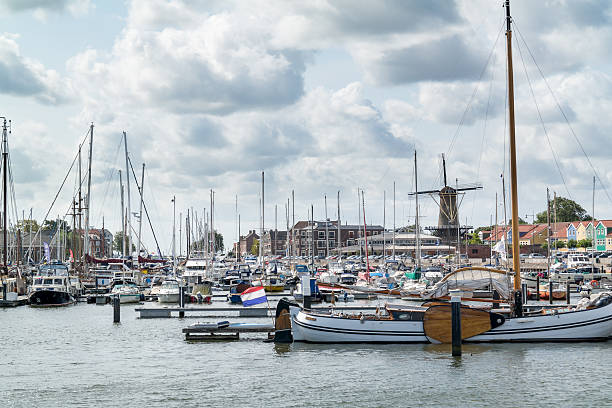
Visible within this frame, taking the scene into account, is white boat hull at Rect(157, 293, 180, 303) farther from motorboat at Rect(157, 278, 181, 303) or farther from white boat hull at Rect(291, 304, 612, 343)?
white boat hull at Rect(291, 304, 612, 343)

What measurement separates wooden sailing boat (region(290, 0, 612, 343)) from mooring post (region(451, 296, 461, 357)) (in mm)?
3663

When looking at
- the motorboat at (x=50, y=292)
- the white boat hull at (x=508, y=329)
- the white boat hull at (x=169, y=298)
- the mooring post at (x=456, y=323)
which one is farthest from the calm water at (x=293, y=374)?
the white boat hull at (x=169, y=298)

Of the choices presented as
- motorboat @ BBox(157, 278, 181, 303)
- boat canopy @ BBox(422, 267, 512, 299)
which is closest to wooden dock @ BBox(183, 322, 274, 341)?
boat canopy @ BBox(422, 267, 512, 299)

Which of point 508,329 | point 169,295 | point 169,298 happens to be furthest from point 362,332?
point 169,295

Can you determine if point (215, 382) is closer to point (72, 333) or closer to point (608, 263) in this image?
point (72, 333)

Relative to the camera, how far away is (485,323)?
42375 mm

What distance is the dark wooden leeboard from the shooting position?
4231 cm

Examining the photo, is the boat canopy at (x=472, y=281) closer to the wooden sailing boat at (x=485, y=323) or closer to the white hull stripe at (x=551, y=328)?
the wooden sailing boat at (x=485, y=323)

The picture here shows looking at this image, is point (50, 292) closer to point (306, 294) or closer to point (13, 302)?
point (13, 302)

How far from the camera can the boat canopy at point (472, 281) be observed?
51.7m

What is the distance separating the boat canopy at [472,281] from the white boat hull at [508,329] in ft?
26.4

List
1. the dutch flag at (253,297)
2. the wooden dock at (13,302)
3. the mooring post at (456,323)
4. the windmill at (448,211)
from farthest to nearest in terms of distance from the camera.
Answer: the windmill at (448,211) < the wooden dock at (13,302) < the dutch flag at (253,297) < the mooring post at (456,323)

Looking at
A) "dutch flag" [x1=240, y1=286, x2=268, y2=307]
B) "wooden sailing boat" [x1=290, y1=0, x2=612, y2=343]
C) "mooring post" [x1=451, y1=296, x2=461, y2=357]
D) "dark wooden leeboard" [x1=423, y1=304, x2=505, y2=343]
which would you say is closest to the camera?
"mooring post" [x1=451, y1=296, x2=461, y2=357]

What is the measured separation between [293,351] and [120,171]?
68.7 m
